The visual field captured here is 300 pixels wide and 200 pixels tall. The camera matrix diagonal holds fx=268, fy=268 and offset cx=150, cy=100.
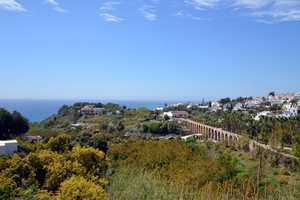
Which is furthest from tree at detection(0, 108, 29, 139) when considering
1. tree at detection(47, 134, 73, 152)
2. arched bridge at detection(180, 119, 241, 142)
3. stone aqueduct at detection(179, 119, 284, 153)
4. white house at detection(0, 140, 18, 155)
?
arched bridge at detection(180, 119, 241, 142)

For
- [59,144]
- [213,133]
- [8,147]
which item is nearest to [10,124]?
[8,147]

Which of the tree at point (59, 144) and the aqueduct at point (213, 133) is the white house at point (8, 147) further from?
the aqueduct at point (213, 133)

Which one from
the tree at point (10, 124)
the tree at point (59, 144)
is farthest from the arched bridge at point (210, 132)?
the tree at point (10, 124)

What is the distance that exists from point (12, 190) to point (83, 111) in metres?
46.4

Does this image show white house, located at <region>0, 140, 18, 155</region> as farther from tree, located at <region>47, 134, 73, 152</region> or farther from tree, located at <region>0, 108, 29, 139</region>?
tree, located at <region>0, 108, 29, 139</region>

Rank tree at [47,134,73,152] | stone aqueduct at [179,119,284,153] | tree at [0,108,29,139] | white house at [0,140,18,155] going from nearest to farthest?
1. white house at [0,140,18,155]
2. tree at [47,134,73,152]
3. tree at [0,108,29,139]
4. stone aqueduct at [179,119,284,153]

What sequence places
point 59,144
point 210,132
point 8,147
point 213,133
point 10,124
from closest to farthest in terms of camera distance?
point 8,147 → point 59,144 → point 10,124 → point 213,133 → point 210,132

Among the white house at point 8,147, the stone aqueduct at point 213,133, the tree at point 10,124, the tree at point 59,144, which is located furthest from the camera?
the stone aqueduct at point 213,133

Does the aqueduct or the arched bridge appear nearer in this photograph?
the aqueduct

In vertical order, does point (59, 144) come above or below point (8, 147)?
above

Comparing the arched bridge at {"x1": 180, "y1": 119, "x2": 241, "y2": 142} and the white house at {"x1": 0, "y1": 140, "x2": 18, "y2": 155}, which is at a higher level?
the white house at {"x1": 0, "y1": 140, "x2": 18, "y2": 155}

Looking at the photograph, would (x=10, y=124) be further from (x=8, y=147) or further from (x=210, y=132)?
(x=210, y=132)

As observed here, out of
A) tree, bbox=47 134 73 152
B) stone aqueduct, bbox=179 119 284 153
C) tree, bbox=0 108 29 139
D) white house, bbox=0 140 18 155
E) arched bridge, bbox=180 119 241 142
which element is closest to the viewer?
white house, bbox=0 140 18 155

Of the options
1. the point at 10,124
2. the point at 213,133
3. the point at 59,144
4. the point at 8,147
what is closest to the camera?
the point at 8,147
